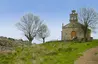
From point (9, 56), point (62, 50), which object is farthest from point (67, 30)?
point (9, 56)

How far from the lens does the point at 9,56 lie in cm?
3747

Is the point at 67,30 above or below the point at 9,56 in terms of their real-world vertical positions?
above

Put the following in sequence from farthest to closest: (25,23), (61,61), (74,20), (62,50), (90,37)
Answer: (25,23) → (74,20) → (90,37) → (62,50) → (61,61)

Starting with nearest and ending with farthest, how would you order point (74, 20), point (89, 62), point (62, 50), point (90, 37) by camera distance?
1. point (89, 62)
2. point (62, 50)
3. point (90, 37)
4. point (74, 20)

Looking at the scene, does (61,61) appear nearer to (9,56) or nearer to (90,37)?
(9,56)

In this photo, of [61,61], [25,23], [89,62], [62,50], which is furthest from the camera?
[25,23]

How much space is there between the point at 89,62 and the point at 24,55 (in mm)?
10608

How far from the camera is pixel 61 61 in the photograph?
31.1m

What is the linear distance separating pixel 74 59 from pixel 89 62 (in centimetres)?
320

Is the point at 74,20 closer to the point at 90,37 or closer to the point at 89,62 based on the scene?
the point at 90,37

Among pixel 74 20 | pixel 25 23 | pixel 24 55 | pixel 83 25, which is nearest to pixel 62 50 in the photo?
pixel 24 55

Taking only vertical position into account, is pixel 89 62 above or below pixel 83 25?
below

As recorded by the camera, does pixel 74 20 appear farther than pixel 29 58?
Yes

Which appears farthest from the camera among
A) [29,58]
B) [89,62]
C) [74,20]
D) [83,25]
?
[74,20]
